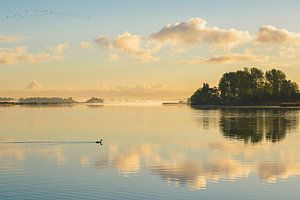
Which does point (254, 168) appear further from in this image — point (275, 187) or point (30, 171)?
point (30, 171)

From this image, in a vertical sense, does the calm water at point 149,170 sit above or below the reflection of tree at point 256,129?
above

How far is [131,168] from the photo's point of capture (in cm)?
4334

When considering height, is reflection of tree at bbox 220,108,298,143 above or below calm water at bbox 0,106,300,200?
below

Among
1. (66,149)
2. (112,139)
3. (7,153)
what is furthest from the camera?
(112,139)

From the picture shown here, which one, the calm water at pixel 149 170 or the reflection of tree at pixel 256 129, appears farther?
the reflection of tree at pixel 256 129

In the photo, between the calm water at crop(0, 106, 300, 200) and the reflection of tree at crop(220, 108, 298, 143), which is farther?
the reflection of tree at crop(220, 108, 298, 143)

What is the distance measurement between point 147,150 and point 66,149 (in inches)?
363

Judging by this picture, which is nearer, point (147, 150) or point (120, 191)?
point (120, 191)

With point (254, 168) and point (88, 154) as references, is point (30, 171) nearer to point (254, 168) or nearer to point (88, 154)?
point (88, 154)

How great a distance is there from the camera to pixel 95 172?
41.0 m

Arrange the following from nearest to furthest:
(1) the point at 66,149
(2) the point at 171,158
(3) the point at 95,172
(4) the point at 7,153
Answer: (3) the point at 95,172
(2) the point at 171,158
(4) the point at 7,153
(1) the point at 66,149

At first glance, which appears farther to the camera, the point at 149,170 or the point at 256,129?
the point at 256,129

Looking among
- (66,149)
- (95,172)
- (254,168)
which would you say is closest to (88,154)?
(66,149)

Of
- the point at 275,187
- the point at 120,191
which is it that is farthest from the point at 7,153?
the point at 275,187
